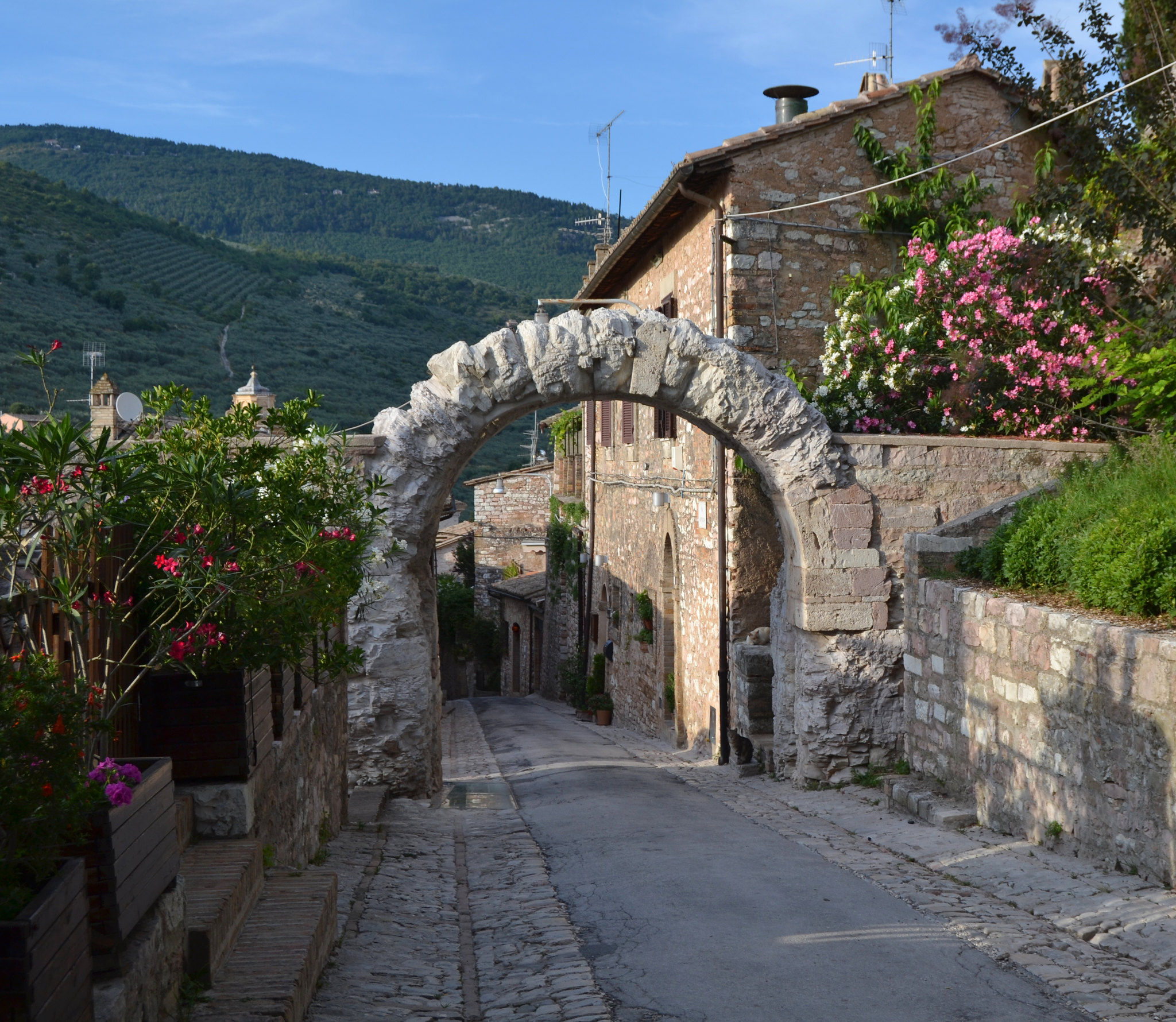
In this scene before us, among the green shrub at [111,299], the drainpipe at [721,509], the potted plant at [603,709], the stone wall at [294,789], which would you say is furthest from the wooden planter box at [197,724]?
the green shrub at [111,299]

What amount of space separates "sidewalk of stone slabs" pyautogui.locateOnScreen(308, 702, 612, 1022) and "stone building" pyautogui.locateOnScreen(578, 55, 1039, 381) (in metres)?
5.53

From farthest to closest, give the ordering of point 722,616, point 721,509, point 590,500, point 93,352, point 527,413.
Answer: point 93,352, point 590,500, point 722,616, point 721,509, point 527,413

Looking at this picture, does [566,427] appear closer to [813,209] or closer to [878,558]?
[813,209]

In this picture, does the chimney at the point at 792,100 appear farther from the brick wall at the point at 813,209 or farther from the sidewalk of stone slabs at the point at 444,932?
the sidewalk of stone slabs at the point at 444,932

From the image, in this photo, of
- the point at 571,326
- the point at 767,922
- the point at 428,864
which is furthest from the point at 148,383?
the point at 767,922

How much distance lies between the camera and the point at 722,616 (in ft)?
37.1

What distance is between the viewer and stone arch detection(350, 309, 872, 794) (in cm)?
882

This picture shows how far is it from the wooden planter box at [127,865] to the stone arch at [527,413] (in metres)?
5.49

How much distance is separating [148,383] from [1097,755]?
32.0 meters

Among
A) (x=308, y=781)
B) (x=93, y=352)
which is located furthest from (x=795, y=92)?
(x=93, y=352)

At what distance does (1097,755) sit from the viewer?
5570 millimetres

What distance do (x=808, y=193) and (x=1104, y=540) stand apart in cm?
591

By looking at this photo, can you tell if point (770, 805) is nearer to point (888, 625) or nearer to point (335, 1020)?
point (888, 625)

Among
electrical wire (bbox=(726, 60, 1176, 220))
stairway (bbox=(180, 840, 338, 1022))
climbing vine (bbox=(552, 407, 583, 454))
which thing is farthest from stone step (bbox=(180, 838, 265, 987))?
climbing vine (bbox=(552, 407, 583, 454))
